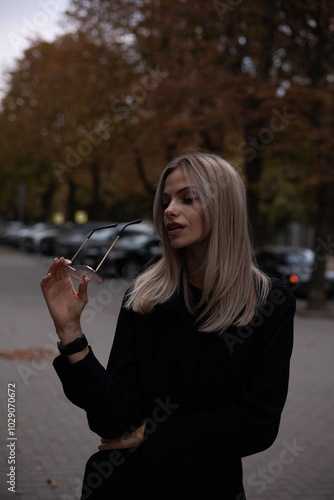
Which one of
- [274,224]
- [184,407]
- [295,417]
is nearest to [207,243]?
[184,407]

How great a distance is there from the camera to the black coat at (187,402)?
1886 mm

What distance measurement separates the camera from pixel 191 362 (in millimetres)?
1939

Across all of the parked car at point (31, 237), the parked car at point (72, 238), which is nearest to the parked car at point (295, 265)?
the parked car at point (72, 238)

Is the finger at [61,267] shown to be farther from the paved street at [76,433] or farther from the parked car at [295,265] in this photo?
the parked car at [295,265]

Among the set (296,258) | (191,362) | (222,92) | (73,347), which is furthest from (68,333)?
(296,258)

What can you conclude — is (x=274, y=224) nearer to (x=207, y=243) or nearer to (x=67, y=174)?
(x=67, y=174)

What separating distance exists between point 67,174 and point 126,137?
38.8ft

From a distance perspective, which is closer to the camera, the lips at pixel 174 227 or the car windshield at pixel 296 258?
the lips at pixel 174 227

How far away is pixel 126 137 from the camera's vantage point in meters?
26.3

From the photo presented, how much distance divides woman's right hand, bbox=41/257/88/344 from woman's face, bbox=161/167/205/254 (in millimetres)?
345

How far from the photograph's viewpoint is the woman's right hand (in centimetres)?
188

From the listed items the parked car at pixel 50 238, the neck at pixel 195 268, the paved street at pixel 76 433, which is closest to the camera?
the neck at pixel 195 268

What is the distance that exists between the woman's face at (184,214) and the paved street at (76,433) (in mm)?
2940

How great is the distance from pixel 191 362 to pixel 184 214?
436mm
